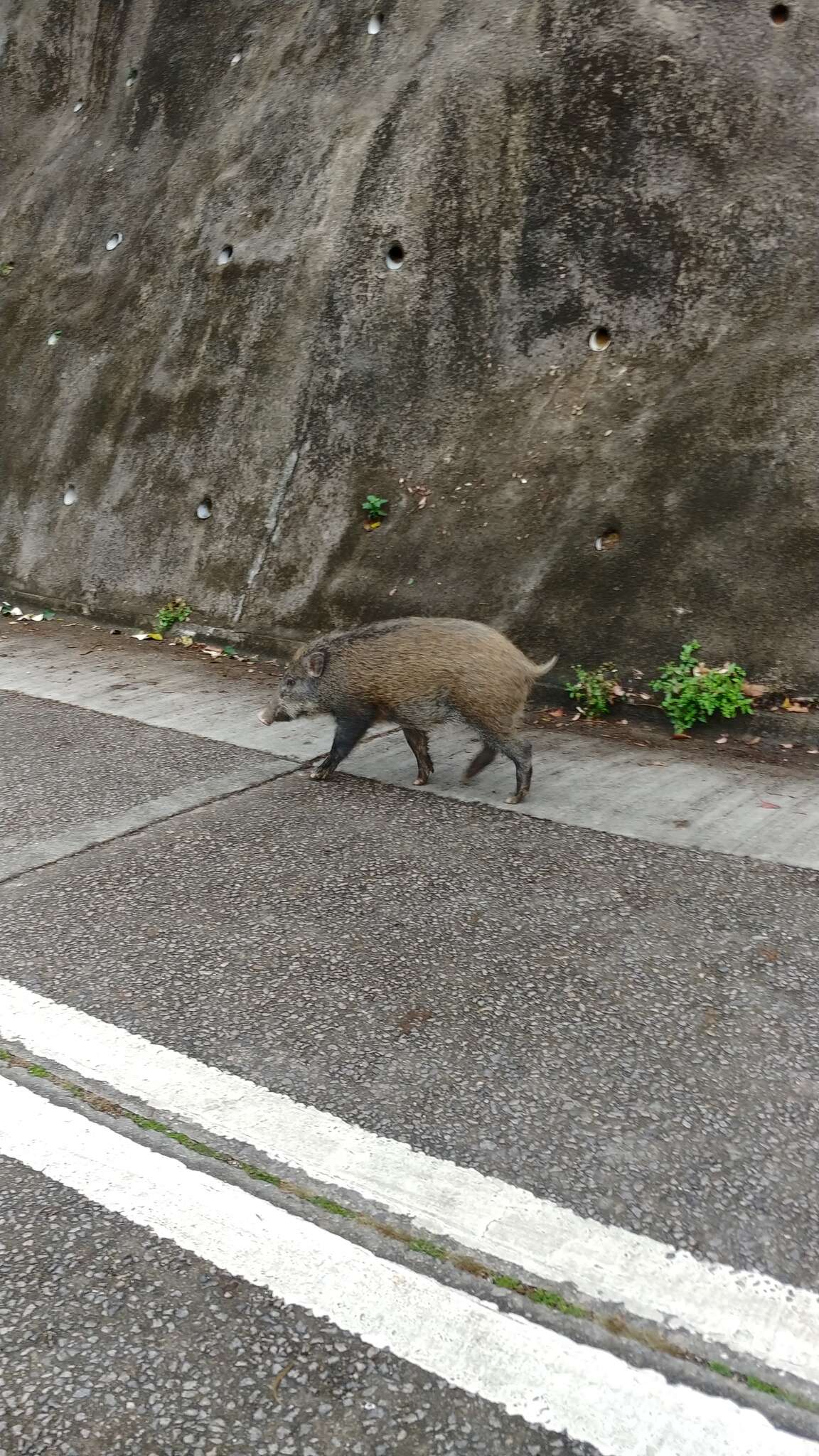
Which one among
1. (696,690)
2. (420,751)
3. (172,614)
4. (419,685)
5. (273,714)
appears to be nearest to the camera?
(419,685)

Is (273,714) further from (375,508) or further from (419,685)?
(375,508)

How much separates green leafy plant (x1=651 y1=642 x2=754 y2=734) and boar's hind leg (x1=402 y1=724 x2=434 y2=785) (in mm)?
1396

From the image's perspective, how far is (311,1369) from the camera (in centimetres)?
211

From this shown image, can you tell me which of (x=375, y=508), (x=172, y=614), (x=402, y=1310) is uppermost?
(x=375, y=508)

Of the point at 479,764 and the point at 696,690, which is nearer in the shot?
the point at 479,764

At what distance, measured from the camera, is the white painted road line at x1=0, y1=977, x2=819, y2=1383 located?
2.18 metres

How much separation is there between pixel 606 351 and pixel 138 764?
3.97 metres

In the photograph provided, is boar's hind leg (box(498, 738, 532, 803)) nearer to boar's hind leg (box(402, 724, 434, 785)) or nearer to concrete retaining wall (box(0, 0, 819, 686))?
boar's hind leg (box(402, 724, 434, 785))

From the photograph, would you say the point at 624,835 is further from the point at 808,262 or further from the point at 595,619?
the point at 808,262

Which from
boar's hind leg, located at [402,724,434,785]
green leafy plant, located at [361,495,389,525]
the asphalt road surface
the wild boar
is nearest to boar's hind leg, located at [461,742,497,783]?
the wild boar

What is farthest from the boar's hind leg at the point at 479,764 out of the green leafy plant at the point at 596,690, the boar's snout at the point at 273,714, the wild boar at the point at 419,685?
the boar's snout at the point at 273,714

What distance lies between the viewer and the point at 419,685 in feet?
16.8

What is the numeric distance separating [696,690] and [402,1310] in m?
4.05

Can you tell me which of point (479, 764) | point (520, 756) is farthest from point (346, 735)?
point (520, 756)
